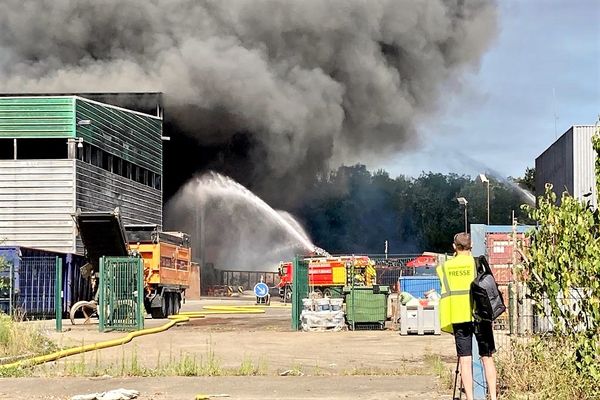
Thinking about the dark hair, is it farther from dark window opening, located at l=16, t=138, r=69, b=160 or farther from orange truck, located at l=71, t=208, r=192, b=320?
dark window opening, located at l=16, t=138, r=69, b=160

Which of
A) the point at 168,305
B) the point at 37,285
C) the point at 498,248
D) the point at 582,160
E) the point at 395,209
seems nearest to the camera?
the point at 498,248

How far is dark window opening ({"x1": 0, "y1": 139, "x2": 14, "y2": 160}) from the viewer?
3841 centimetres

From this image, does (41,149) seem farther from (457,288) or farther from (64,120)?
(457,288)

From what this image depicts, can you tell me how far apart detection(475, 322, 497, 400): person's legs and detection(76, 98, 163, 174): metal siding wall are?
103 ft

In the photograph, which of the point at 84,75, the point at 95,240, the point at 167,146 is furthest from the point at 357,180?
the point at 95,240

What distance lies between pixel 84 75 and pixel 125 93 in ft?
12.3

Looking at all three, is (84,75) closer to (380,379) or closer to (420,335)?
(420,335)

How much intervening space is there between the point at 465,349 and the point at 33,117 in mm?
31685

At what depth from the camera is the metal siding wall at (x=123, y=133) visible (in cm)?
3902

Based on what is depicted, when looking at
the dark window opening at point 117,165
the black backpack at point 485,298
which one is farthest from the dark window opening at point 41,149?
the black backpack at point 485,298

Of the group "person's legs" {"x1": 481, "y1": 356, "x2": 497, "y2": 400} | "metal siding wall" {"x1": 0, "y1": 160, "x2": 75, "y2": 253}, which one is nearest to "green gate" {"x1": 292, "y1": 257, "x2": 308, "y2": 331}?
"person's legs" {"x1": 481, "y1": 356, "x2": 497, "y2": 400}

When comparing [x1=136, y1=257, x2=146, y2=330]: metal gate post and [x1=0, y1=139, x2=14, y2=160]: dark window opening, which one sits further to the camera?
[x1=0, y1=139, x2=14, y2=160]: dark window opening

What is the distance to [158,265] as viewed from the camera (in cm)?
2756

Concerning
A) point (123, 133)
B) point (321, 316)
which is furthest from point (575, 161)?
point (123, 133)
